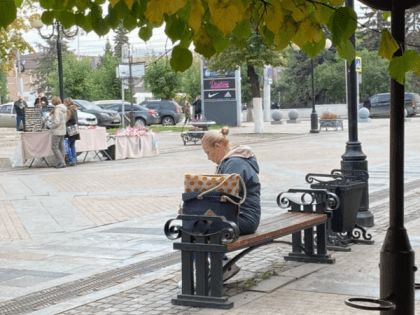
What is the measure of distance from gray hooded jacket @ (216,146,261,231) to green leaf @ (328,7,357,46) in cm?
318

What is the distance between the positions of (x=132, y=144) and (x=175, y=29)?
1905 centimetres

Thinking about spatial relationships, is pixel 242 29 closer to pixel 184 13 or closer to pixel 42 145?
pixel 184 13

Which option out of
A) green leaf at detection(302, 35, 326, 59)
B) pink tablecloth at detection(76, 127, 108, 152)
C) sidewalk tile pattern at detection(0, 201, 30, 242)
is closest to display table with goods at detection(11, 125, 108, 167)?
pink tablecloth at detection(76, 127, 108, 152)

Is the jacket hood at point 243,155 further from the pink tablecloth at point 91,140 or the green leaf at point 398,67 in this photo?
the pink tablecloth at point 91,140

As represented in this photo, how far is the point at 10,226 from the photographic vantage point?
36.8 ft

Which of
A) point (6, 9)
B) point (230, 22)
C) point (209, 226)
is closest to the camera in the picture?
point (6, 9)

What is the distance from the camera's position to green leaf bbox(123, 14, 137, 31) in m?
4.37

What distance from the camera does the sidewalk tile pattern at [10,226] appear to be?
1031 centimetres

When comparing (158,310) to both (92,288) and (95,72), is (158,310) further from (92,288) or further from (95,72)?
(95,72)

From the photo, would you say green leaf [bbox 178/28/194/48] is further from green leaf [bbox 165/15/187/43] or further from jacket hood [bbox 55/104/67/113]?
jacket hood [bbox 55/104/67/113]

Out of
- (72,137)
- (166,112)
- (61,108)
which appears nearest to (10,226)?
(61,108)

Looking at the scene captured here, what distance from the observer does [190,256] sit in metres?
6.66

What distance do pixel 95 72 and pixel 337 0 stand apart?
65.5 m

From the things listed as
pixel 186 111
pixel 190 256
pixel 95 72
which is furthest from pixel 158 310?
pixel 95 72
